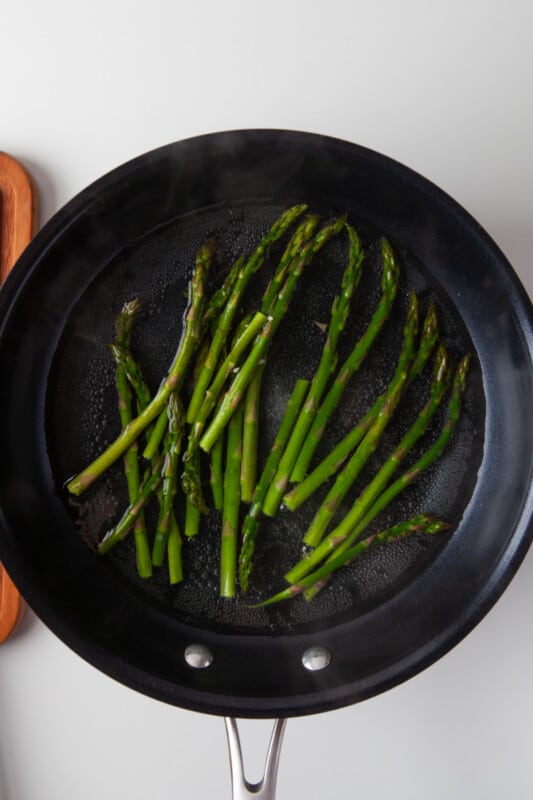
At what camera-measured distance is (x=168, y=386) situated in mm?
851

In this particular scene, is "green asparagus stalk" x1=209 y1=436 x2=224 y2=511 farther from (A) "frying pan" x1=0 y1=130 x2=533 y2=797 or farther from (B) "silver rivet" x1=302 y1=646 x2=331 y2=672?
(B) "silver rivet" x1=302 y1=646 x2=331 y2=672

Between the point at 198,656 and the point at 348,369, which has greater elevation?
the point at 348,369

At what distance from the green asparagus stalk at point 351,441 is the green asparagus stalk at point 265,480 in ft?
0.11

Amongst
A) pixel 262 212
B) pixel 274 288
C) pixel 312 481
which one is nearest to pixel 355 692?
pixel 312 481

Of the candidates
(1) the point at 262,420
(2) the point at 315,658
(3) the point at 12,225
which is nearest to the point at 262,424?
(1) the point at 262,420

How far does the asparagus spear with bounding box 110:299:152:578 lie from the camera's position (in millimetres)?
857

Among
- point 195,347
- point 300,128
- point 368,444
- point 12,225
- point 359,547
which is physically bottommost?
point 359,547

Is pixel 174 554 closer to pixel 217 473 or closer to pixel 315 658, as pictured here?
pixel 217 473

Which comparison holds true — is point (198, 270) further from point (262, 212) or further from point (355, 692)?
point (355, 692)

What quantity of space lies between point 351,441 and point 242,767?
0.39 m

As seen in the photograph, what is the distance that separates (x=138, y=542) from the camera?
34.2 inches

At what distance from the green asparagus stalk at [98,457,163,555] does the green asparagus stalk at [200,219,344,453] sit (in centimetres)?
7

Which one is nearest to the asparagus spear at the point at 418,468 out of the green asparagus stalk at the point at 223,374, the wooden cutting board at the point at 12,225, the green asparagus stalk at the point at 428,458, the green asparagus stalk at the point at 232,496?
the green asparagus stalk at the point at 428,458

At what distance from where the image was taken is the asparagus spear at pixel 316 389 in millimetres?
849
